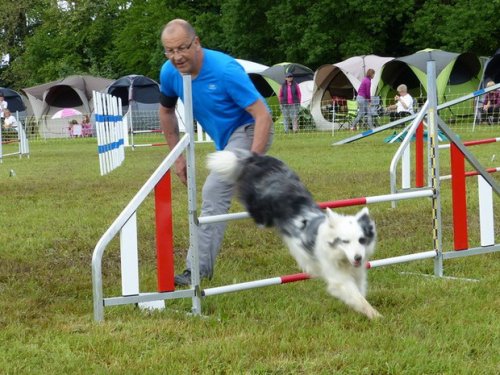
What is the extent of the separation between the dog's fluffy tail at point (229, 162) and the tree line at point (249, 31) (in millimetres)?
27097

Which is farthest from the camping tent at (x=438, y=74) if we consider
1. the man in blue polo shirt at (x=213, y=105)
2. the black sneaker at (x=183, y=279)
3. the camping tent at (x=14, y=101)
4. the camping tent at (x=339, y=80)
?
the black sneaker at (x=183, y=279)

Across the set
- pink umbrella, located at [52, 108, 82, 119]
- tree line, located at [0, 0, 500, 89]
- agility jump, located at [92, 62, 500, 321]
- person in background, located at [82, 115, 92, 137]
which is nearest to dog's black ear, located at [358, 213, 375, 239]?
agility jump, located at [92, 62, 500, 321]

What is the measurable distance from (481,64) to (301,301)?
22529mm

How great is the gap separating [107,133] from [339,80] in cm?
1516

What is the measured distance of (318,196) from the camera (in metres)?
8.76

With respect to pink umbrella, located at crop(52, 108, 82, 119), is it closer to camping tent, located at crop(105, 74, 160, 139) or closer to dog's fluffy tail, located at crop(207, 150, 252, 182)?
camping tent, located at crop(105, 74, 160, 139)

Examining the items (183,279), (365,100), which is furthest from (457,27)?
(183,279)

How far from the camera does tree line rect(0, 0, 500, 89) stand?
31.2 m

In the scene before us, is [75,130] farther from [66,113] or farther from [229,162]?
[229,162]

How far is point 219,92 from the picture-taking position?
15.0 ft

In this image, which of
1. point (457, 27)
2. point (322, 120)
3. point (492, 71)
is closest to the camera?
point (492, 71)

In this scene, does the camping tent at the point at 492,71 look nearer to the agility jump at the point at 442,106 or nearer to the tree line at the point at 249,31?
the tree line at the point at 249,31

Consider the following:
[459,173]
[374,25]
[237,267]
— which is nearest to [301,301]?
[237,267]

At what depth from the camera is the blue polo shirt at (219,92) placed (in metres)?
4.52
